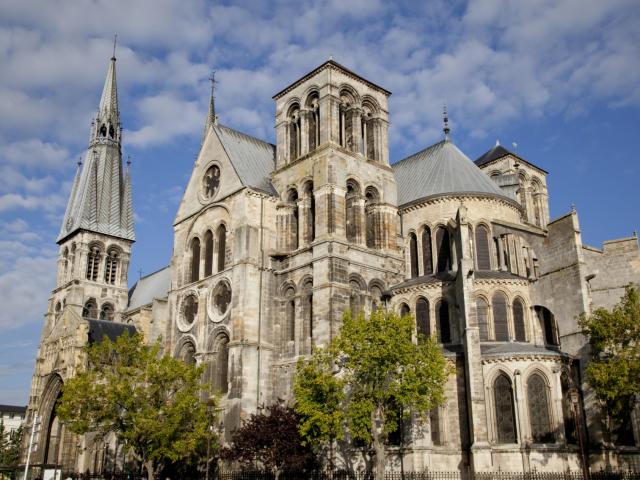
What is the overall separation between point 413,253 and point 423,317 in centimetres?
558

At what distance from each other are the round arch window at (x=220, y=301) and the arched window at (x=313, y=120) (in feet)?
33.0

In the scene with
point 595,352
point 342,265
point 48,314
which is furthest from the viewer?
point 48,314

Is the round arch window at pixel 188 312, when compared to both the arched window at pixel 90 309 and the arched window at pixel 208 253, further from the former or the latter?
the arched window at pixel 90 309

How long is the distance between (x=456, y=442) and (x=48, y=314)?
49635mm

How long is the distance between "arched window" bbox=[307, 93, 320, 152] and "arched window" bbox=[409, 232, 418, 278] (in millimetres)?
8238

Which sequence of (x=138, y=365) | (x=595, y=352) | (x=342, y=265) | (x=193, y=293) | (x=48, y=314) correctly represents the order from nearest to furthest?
(x=595, y=352)
(x=138, y=365)
(x=342, y=265)
(x=193, y=293)
(x=48, y=314)

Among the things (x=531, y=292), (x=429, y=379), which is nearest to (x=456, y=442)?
(x=429, y=379)

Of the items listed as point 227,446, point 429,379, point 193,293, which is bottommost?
point 227,446

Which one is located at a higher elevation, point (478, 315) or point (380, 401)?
point (478, 315)

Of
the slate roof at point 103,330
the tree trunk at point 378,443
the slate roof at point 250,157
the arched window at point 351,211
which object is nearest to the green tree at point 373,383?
the tree trunk at point 378,443

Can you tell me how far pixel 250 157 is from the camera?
45.8m

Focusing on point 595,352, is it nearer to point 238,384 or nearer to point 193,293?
point 238,384

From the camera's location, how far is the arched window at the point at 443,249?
39.7 metres

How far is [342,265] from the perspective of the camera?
37656 mm
